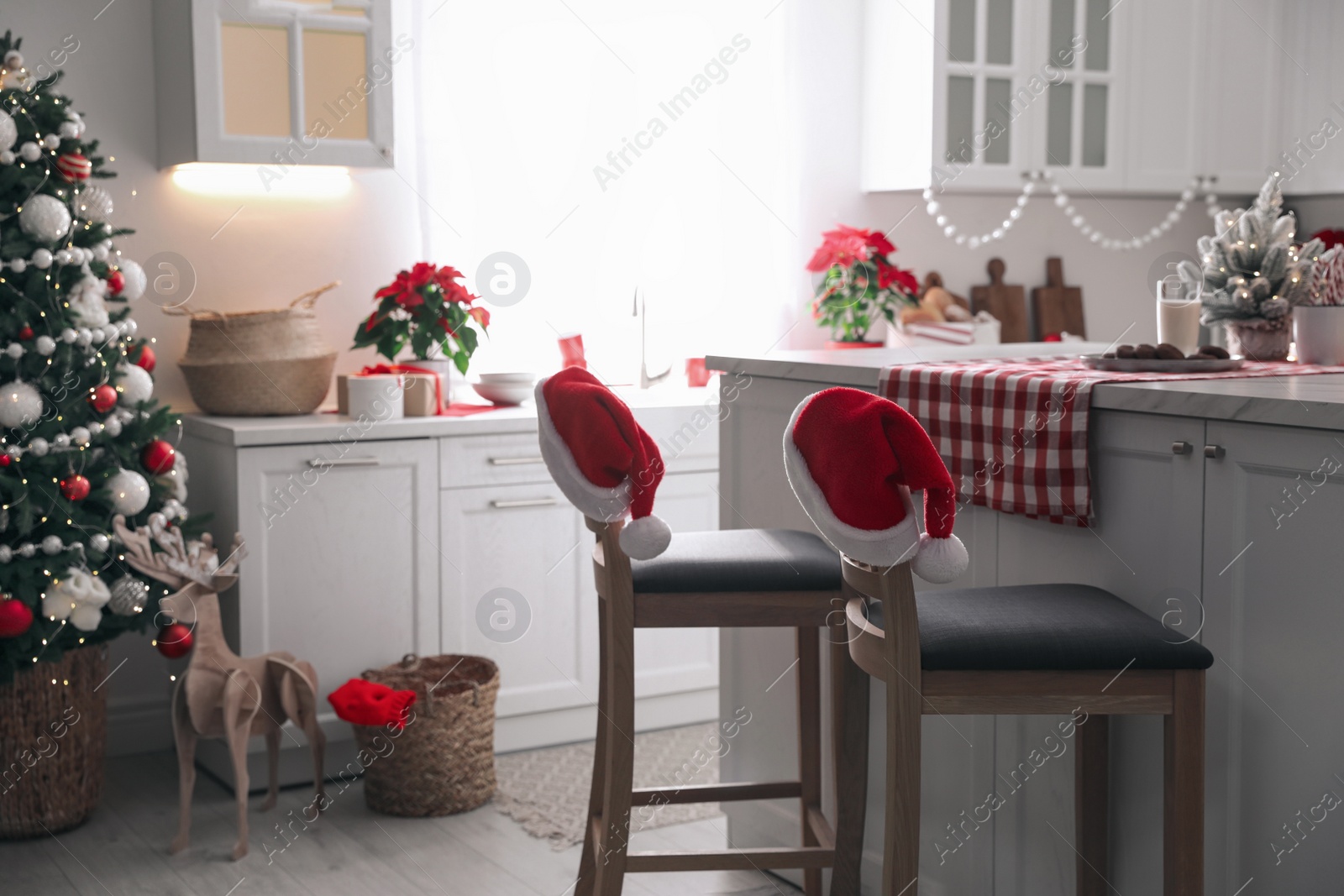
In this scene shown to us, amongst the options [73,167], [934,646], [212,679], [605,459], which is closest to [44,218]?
[73,167]

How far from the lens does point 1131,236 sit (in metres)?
4.63

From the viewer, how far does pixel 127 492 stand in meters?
2.70

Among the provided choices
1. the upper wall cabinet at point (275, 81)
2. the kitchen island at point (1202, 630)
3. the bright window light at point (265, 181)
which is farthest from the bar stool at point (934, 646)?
the bright window light at point (265, 181)

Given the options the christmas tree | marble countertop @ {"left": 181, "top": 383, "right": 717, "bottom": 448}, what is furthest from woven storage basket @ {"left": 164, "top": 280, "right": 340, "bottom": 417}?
the christmas tree

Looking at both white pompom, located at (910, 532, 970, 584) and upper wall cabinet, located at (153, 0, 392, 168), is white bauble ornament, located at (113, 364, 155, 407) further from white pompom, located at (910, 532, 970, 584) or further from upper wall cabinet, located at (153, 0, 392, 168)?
white pompom, located at (910, 532, 970, 584)

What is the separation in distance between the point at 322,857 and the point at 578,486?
4.25 ft

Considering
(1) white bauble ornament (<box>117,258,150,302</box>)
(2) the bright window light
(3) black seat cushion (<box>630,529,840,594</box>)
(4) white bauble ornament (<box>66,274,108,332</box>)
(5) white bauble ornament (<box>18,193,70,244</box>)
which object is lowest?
(3) black seat cushion (<box>630,529,840,594</box>)

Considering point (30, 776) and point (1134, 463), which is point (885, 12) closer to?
point (1134, 463)

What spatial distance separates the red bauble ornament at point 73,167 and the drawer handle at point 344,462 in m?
0.78

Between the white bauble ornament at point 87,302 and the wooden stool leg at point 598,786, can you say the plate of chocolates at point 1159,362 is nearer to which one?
the wooden stool leg at point 598,786

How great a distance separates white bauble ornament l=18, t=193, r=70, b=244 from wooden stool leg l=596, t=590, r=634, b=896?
1.49 m

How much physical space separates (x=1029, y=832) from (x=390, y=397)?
6.20 feet

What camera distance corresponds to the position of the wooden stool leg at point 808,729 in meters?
2.19

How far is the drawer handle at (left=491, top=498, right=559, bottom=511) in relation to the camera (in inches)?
128
